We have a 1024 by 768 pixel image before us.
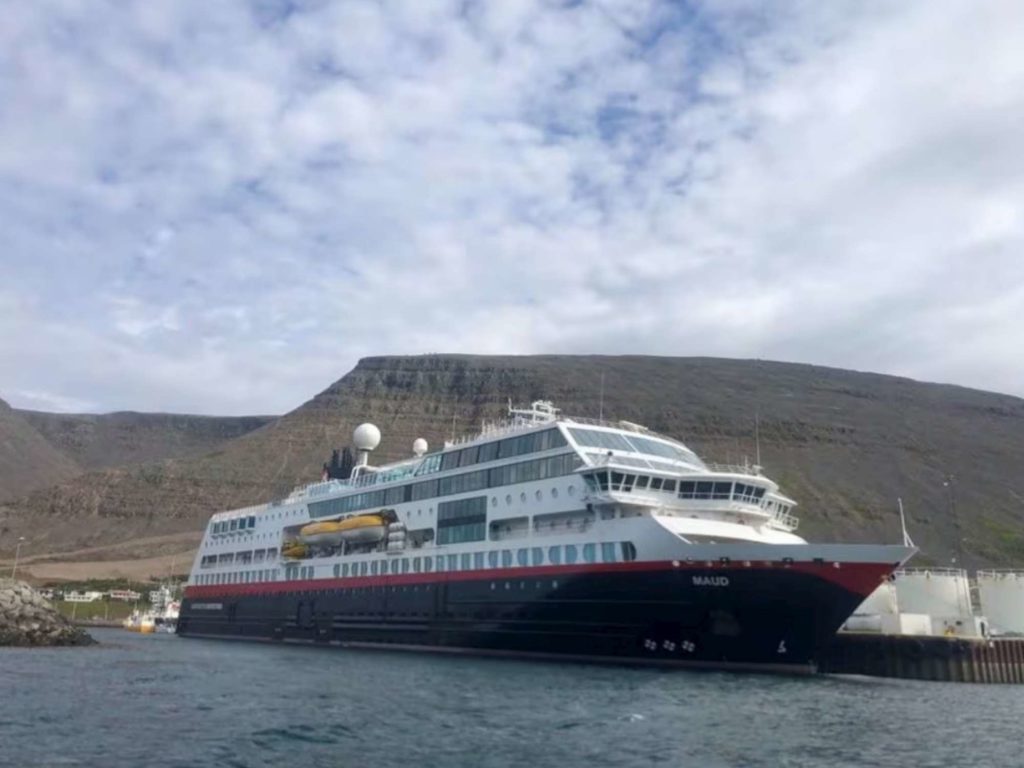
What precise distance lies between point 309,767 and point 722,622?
1912cm

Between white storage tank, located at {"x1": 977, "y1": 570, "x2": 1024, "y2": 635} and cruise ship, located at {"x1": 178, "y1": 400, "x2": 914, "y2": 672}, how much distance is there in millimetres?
13961

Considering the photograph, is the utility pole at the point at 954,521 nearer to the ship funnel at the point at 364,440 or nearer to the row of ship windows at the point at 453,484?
the ship funnel at the point at 364,440

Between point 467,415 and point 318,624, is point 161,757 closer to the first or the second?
point 318,624

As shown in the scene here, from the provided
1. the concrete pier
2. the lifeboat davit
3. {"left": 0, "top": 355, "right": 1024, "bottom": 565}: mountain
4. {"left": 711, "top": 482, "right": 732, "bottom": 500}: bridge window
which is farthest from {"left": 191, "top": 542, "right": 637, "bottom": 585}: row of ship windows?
{"left": 0, "top": 355, "right": 1024, "bottom": 565}: mountain

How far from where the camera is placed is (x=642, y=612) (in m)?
32.2

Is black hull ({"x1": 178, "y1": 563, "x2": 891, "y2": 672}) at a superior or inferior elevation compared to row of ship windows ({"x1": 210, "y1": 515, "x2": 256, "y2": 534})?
inferior

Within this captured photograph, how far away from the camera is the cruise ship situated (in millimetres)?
30922

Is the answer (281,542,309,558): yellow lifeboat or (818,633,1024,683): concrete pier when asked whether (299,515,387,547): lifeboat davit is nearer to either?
(281,542,309,558): yellow lifeboat

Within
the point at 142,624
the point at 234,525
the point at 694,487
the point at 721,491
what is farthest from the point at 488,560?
the point at 142,624

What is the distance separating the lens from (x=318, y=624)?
4719 cm

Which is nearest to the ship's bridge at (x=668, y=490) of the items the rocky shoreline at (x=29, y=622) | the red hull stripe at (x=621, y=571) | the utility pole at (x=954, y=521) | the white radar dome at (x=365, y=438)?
the red hull stripe at (x=621, y=571)

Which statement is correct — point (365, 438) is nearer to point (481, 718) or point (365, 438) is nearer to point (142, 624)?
point (142, 624)

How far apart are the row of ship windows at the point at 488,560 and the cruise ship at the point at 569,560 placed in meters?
0.08

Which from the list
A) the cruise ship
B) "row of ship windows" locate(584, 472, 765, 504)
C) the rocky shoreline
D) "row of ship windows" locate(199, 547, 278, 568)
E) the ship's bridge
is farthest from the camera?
"row of ship windows" locate(199, 547, 278, 568)
